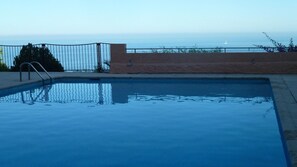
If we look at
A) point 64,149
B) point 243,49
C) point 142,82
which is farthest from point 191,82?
point 64,149

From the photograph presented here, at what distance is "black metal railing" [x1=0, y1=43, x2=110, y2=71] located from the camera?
14.2 meters

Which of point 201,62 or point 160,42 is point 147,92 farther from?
point 160,42

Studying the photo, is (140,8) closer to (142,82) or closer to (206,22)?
(206,22)

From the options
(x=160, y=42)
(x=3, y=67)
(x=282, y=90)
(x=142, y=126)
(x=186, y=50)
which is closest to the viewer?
(x=142, y=126)

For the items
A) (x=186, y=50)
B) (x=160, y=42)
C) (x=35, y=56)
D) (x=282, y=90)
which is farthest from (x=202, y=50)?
(x=160, y=42)

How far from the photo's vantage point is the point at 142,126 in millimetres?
6586

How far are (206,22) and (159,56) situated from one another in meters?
8.94

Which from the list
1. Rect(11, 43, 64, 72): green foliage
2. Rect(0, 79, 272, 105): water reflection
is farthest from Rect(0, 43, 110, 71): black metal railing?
Rect(0, 79, 272, 105): water reflection

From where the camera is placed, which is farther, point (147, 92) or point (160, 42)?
point (160, 42)

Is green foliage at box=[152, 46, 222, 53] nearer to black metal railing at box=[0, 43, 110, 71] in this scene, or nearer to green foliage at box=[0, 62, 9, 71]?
black metal railing at box=[0, 43, 110, 71]

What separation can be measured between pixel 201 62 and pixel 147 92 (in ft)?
9.53

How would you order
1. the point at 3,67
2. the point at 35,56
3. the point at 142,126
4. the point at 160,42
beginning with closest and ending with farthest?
the point at 142,126 → the point at 35,56 → the point at 3,67 → the point at 160,42

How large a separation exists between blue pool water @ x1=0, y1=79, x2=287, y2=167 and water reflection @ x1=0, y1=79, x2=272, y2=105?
0.02 m

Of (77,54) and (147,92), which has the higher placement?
(77,54)
